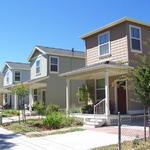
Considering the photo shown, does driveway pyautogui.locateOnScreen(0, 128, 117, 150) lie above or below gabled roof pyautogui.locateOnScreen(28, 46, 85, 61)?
below

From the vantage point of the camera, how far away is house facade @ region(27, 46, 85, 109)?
30562 mm

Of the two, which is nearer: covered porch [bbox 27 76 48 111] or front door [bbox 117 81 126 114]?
front door [bbox 117 81 126 114]

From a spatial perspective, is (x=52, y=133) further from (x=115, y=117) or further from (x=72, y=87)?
(x=72, y=87)

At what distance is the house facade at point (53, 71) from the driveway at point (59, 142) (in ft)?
52.5

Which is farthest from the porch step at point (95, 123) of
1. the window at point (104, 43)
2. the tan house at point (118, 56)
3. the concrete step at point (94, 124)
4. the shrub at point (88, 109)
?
the window at point (104, 43)

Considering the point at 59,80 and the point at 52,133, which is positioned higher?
the point at 59,80

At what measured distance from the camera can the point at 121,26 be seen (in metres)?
21.3

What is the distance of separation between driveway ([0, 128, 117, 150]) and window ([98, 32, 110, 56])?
9329 mm

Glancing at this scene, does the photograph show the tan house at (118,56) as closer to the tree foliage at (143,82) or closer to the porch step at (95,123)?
the porch step at (95,123)

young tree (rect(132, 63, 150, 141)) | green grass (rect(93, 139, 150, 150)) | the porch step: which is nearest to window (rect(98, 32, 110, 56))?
the porch step

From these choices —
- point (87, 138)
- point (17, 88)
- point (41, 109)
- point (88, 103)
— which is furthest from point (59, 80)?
point (87, 138)

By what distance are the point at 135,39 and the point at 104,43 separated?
268cm

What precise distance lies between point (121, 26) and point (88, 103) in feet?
23.3

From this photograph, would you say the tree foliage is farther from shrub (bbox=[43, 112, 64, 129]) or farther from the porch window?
the porch window
